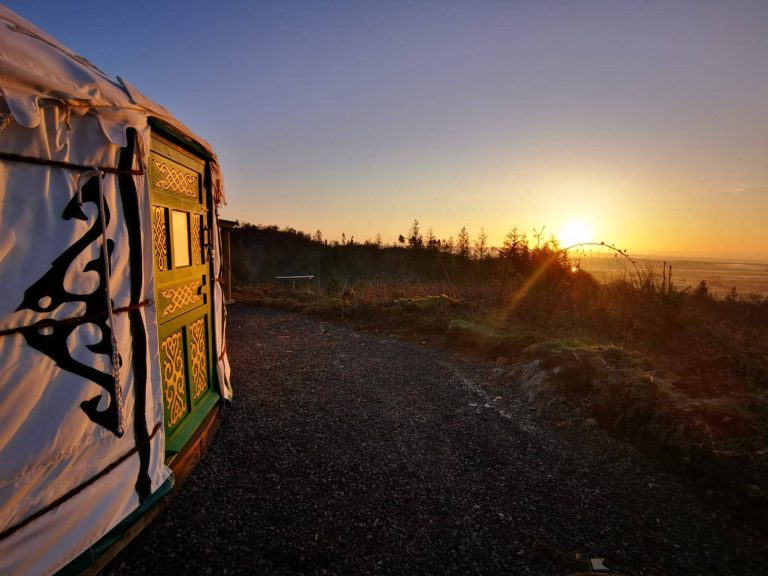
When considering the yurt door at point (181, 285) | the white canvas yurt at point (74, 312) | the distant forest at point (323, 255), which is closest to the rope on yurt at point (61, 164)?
the white canvas yurt at point (74, 312)

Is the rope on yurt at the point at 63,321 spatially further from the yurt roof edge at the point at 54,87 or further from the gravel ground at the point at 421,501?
the gravel ground at the point at 421,501

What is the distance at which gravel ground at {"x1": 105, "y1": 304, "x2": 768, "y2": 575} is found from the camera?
201cm

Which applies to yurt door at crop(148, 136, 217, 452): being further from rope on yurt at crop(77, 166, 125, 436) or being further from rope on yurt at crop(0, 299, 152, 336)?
rope on yurt at crop(77, 166, 125, 436)

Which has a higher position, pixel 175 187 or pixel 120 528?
pixel 175 187

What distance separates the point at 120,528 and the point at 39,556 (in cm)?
38

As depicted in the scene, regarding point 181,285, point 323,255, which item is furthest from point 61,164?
point 323,255

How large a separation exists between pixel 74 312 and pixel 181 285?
1.17 m

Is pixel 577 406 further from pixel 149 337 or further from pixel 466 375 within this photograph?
pixel 149 337

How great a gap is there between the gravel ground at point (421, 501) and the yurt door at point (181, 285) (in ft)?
1.28

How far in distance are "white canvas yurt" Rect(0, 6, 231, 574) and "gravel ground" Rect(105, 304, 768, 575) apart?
15.5 inches

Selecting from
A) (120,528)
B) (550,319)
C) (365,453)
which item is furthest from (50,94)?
(550,319)

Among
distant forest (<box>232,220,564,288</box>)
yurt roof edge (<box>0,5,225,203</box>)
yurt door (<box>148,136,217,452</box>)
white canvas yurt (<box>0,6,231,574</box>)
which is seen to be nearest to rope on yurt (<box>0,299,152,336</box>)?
white canvas yurt (<box>0,6,231,574</box>)

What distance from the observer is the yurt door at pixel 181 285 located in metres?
2.55

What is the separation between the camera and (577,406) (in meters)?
3.83
